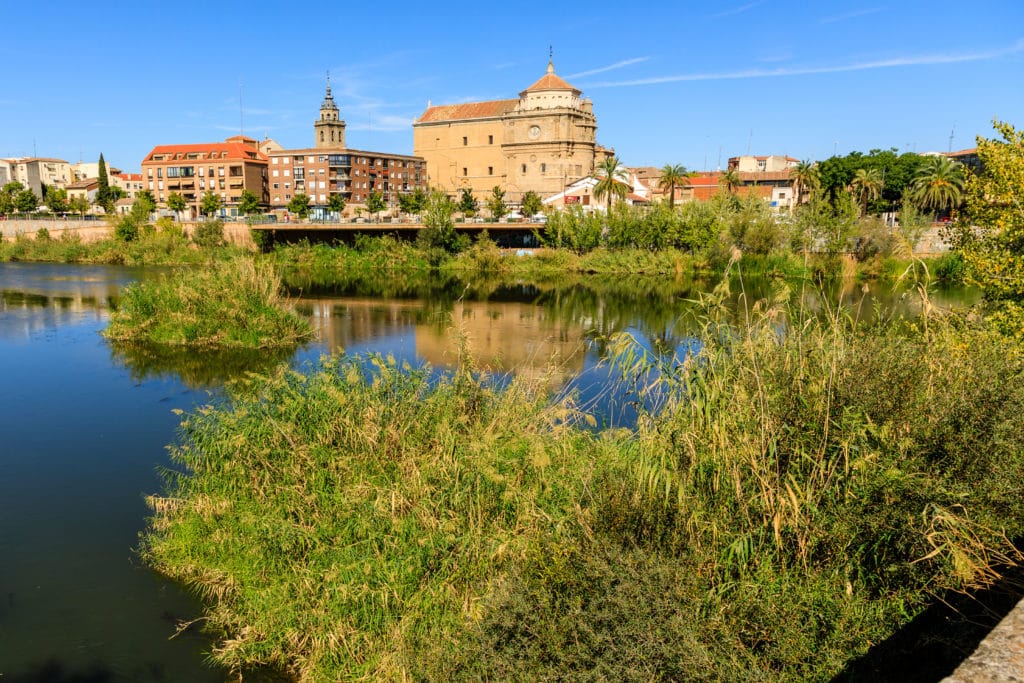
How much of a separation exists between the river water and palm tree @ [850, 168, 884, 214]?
841 inches

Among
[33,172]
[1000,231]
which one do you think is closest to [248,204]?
[33,172]

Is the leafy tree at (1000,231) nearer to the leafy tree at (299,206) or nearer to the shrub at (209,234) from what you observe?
the shrub at (209,234)

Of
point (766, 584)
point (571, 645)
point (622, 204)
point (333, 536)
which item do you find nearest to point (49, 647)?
point (333, 536)

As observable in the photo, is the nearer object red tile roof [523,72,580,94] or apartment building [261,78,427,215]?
red tile roof [523,72,580,94]

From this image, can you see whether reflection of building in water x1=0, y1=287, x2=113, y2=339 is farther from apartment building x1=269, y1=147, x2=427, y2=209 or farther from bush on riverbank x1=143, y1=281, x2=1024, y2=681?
apartment building x1=269, y1=147, x2=427, y2=209

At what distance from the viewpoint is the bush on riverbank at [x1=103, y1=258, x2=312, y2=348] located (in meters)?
18.8

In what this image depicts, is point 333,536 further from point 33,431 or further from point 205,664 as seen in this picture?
point 33,431

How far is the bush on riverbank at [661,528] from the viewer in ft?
13.4

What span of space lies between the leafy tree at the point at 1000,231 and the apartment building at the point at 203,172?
71.3 meters

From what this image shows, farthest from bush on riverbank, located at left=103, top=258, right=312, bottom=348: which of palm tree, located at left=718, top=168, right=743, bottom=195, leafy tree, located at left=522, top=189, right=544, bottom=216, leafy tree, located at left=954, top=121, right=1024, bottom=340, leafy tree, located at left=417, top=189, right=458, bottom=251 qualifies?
palm tree, located at left=718, top=168, right=743, bottom=195

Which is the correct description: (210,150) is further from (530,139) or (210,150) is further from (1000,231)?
(1000,231)

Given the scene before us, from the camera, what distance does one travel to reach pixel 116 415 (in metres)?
13.0

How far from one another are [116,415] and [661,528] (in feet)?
39.5

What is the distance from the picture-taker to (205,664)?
20.3 ft
